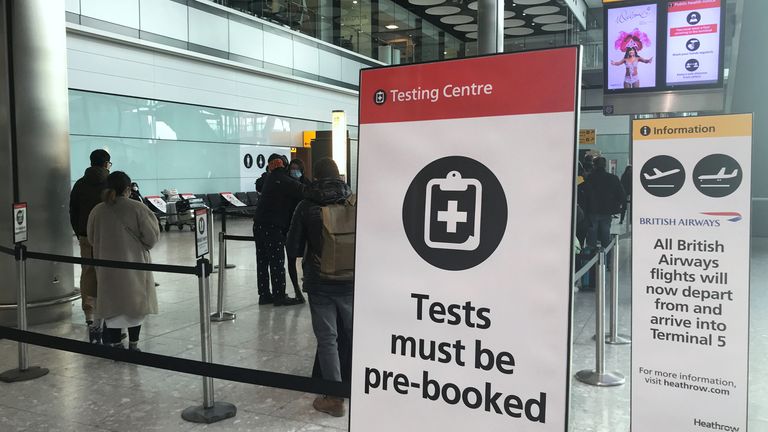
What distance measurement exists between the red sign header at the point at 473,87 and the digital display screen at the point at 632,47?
8963mm

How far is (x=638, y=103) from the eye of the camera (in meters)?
9.90

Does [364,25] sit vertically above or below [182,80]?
above

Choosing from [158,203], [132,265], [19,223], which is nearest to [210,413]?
[132,265]

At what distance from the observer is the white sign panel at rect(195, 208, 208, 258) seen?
4.70 metres

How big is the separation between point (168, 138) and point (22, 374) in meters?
13.9

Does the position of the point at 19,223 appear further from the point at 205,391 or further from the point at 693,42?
the point at 693,42

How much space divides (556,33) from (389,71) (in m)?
33.6

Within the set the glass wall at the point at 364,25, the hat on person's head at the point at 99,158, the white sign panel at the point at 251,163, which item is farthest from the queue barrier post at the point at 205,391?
the white sign panel at the point at 251,163

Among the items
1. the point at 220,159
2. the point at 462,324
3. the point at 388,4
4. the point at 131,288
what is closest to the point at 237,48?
the point at 220,159

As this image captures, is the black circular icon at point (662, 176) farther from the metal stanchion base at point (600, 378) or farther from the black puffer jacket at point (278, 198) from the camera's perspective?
the black puffer jacket at point (278, 198)

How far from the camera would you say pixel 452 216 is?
1.70 m

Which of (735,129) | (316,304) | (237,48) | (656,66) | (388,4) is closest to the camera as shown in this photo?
(735,129)

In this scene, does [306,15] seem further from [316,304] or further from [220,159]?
[316,304]

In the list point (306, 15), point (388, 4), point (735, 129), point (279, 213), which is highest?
point (388, 4)
